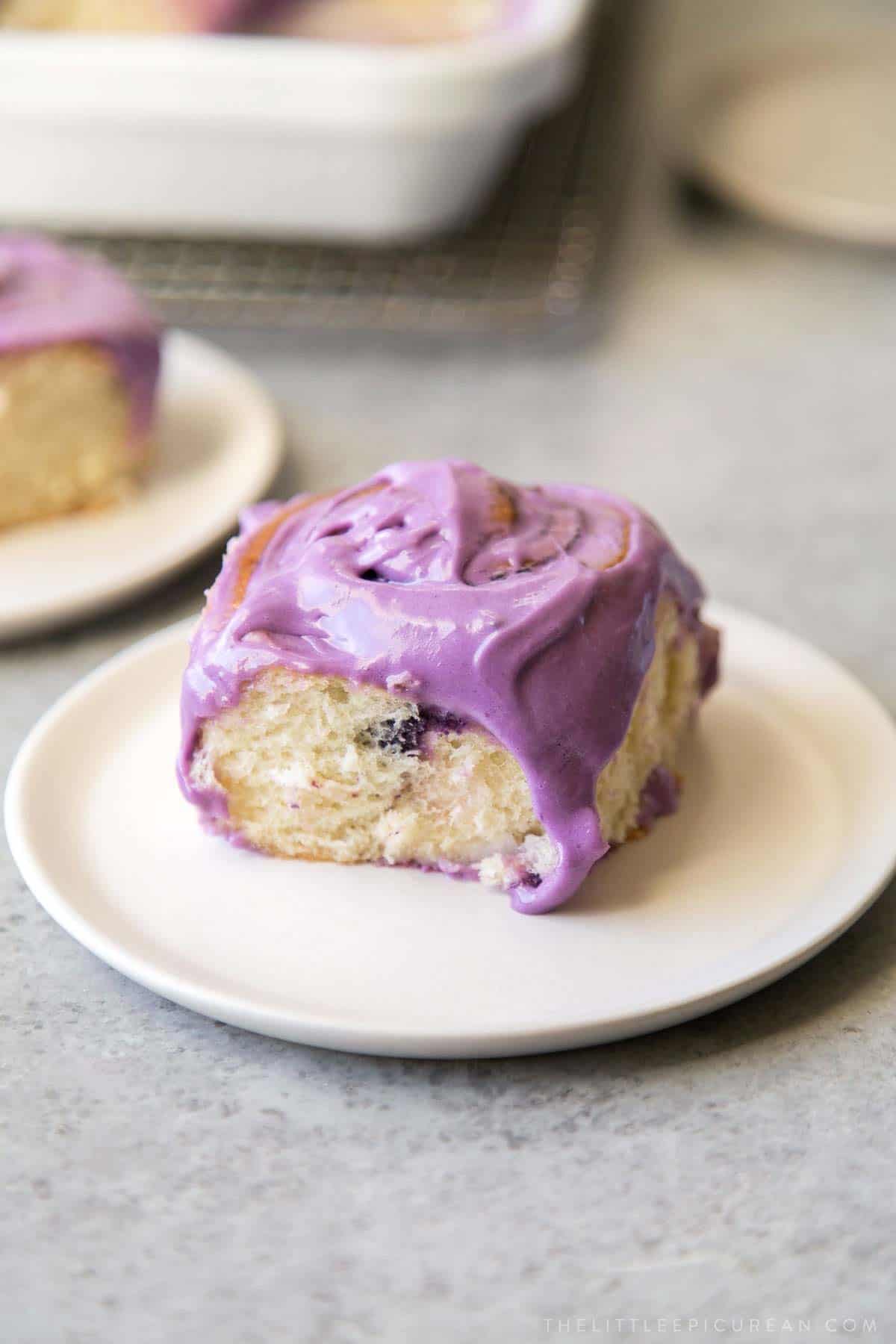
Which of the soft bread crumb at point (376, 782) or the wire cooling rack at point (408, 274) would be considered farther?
the wire cooling rack at point (408, 274)

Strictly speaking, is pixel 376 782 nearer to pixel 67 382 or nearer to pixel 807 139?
pixel 67 382

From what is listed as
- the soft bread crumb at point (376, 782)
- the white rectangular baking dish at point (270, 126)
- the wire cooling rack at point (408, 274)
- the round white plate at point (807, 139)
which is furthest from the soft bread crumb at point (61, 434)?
the round white plate at point (807, 139)

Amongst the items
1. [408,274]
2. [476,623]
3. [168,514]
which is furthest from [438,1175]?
[408,274]

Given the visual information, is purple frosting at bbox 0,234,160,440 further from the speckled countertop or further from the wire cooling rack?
the speckled countertop

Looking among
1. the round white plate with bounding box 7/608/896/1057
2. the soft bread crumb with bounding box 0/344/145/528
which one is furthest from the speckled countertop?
the soft bread crumb with bounding box 0/344/145/528

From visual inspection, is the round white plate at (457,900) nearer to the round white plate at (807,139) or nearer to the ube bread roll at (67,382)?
the ube bread roll at (67,382)
